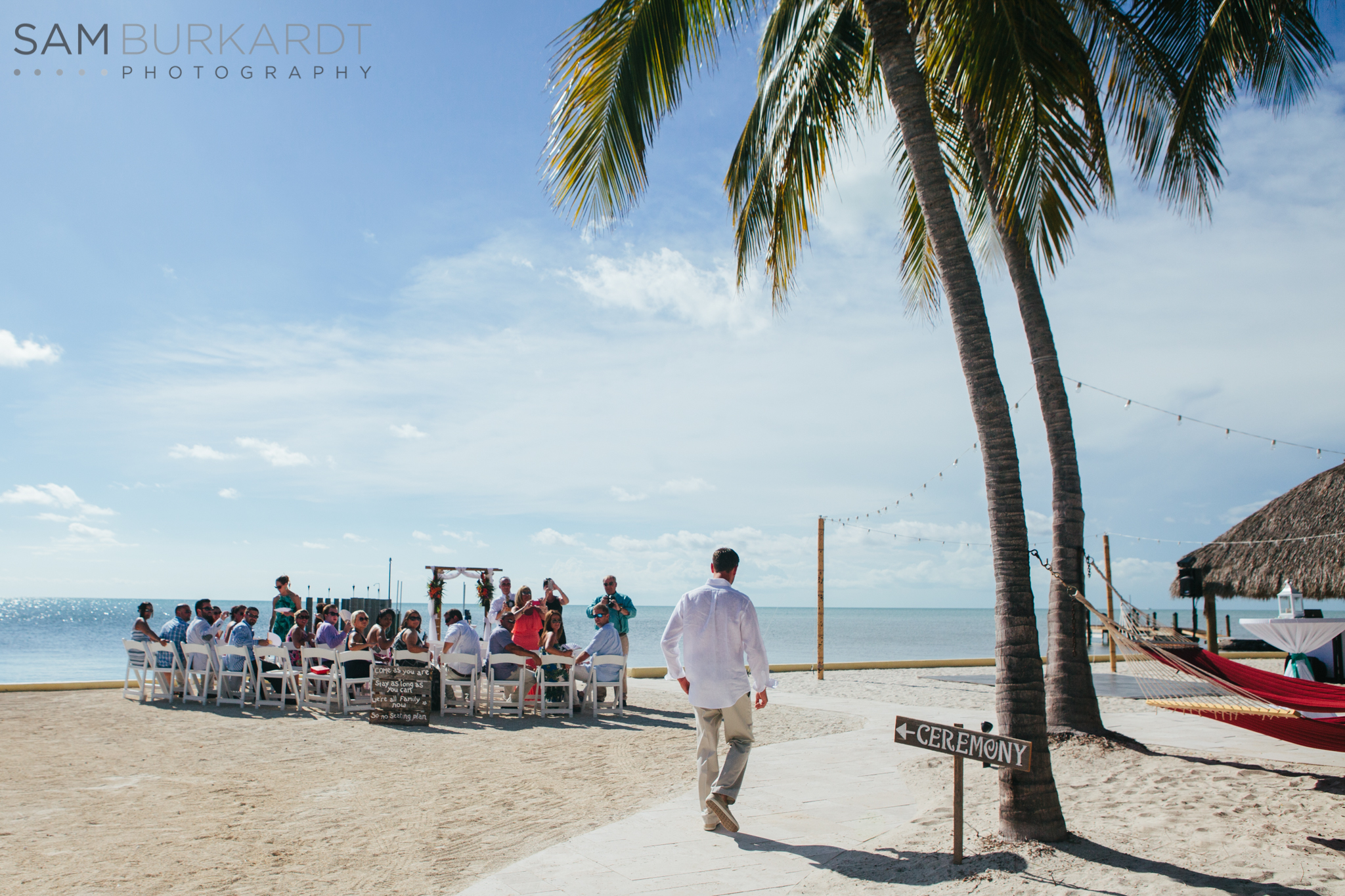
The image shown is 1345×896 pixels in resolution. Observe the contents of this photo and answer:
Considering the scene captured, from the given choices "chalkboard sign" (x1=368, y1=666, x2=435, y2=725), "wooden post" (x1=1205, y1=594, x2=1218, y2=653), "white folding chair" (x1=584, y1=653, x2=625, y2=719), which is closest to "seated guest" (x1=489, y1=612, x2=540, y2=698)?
"white folding chair" (x1=584, y1=653, x2=625, y2=719)

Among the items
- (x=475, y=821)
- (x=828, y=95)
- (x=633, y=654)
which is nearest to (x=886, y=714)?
(x=475, y=821)

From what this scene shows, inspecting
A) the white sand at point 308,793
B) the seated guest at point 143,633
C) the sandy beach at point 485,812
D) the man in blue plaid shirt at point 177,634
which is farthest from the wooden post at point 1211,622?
the seated guest at point 143,633

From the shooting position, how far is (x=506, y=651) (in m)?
9.77

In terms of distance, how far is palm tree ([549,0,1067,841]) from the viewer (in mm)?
4250

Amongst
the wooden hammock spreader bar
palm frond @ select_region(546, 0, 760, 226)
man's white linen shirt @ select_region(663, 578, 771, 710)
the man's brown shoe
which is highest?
palm frond @ select_region(546, 0, 760, 226)

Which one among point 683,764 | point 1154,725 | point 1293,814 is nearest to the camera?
point 1293,814

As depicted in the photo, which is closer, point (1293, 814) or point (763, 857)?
point (763, 857)

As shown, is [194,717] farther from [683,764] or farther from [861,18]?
[861,18]

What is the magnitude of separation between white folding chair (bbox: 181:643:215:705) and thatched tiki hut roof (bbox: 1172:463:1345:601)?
62.3ft

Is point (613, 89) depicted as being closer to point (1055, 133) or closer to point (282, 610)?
point (1055, 133)

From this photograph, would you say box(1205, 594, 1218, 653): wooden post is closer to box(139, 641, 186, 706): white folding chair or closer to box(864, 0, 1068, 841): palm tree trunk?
box(864, 0, 1068, 841): palm tree trunk

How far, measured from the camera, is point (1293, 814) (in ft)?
15.3

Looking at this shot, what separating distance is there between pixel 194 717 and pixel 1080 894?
943 cm

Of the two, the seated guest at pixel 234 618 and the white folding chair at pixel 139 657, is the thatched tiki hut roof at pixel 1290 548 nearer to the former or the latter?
the seated guest at pixel 234 618
